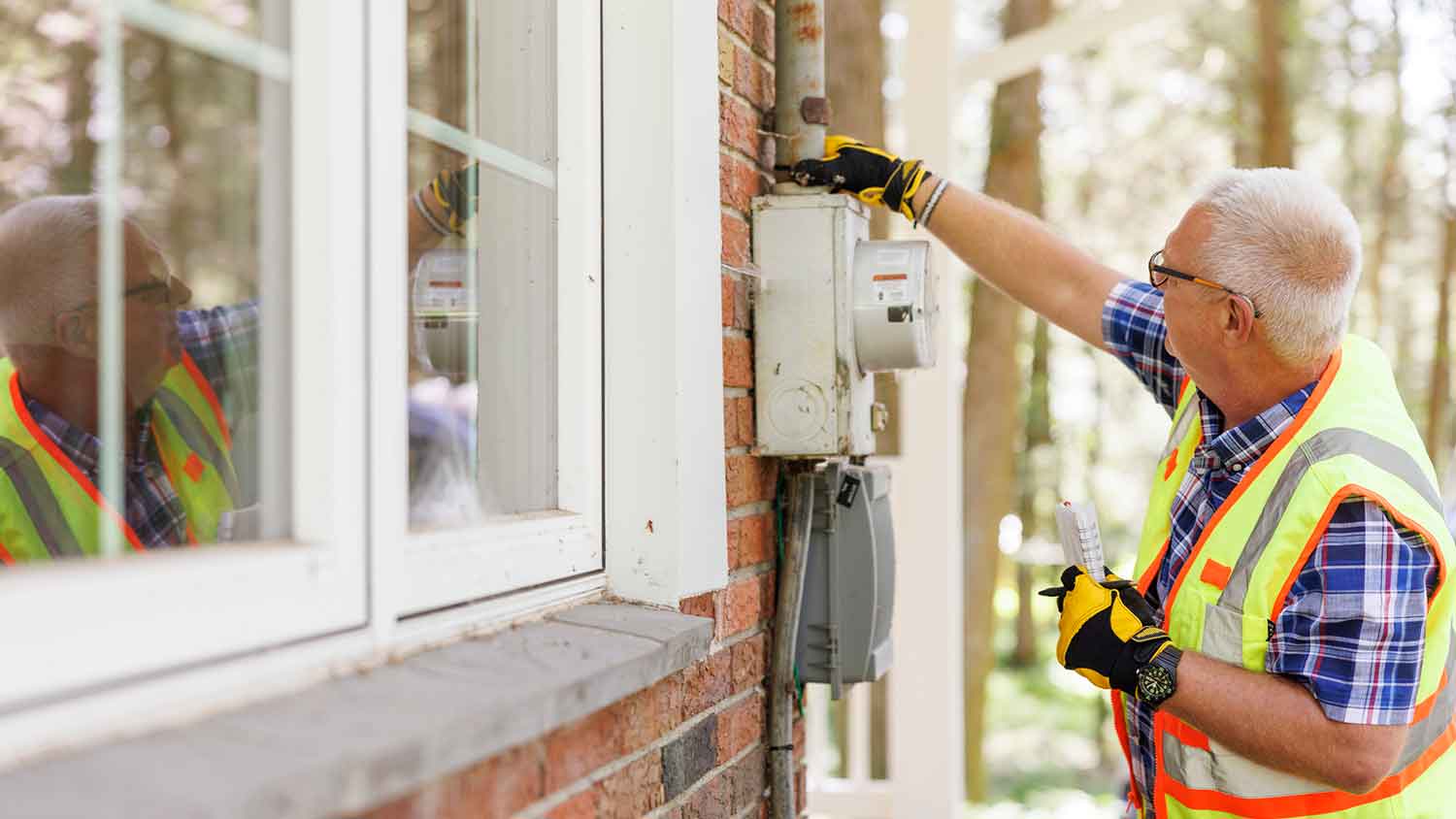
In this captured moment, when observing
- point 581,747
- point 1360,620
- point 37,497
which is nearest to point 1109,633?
point 1360,620

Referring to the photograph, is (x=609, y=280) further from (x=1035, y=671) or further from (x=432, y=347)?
(x=1035, y=671)

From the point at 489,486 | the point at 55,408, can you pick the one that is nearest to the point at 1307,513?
the point at 489,486

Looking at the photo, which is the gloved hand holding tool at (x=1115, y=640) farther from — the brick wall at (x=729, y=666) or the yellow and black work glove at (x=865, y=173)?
the yellow and black work glove at (x=865, y=173)

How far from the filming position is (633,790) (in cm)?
166

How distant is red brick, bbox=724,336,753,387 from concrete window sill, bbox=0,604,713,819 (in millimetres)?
686

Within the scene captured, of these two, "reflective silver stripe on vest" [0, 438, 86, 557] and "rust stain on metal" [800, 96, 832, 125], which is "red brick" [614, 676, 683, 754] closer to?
"reflective silver stripe on vest" [0, 438, 86, 557]

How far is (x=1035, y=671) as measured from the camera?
15203mm

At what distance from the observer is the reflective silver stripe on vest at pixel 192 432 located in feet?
5.35

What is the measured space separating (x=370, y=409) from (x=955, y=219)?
1607 millimetres

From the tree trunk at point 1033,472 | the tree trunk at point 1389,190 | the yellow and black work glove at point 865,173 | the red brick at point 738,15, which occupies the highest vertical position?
the tree trunk at point 1389,190

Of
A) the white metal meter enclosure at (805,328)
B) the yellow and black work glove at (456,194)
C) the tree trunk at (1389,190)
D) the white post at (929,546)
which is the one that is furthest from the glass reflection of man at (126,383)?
the tree trunk at (1389,190)

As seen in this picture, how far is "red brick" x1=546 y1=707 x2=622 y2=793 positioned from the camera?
1.43m

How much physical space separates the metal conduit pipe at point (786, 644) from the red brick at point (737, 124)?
1.98ft

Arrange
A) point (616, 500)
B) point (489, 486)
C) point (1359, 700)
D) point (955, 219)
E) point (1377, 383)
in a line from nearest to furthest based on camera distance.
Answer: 1. point (489, 486)
2. point (616, 500)
3. point (1359, 700)
4. point (1377, 383)
5. point (955, 219)
